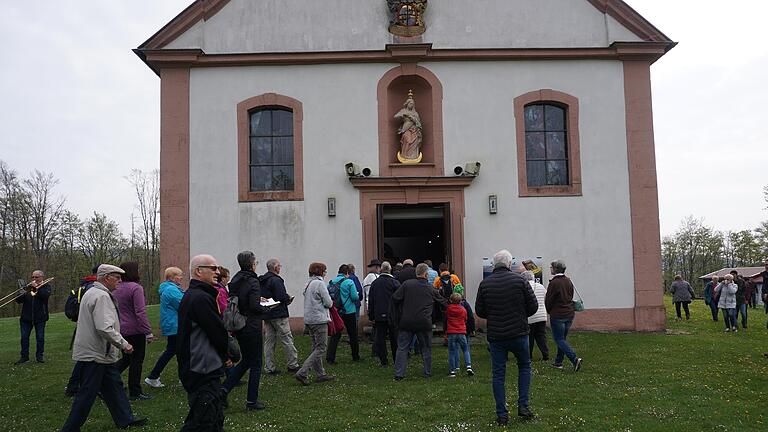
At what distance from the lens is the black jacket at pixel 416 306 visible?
32.3 ft

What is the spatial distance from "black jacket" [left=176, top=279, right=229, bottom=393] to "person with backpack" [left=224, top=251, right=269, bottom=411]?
5.98 ft

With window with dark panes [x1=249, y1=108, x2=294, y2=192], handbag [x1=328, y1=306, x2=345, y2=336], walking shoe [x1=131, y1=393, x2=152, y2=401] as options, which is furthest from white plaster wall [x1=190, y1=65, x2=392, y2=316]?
walking shoe [x1=131, y1=393, x2=152, y2=401]

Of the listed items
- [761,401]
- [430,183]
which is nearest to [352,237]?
[430,183]

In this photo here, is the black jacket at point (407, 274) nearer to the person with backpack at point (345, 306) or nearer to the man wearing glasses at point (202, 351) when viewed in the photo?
the person with backpack at point (345, 306)

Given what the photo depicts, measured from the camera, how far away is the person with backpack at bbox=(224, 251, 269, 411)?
7523 mm

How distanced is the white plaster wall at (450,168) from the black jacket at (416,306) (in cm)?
570

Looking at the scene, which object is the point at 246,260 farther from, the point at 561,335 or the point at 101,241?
the point at 101,241

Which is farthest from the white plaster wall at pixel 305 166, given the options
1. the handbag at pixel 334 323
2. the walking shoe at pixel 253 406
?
the walking shoe at pixel 253 406

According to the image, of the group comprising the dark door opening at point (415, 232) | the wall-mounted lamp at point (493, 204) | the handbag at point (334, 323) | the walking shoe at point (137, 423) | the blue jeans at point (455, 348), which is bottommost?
the walking shoe at point (137, 423)

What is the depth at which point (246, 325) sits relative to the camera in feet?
24.9

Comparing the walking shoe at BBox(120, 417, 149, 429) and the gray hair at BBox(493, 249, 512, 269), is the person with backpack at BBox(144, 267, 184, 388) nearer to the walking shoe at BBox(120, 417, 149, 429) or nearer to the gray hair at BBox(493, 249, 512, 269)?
the walking shoe at BBox(120, 417, 149, 429)

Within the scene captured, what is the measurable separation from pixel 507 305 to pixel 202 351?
10.8ft

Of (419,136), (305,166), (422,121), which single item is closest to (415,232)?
(422,121)

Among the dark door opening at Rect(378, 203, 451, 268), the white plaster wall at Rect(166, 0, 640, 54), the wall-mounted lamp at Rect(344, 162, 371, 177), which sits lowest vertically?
the dark door opening at Rect(378, 203, 451, 268)
